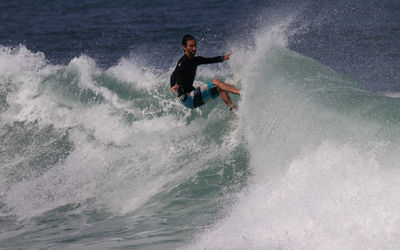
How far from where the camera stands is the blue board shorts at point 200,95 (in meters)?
8.25

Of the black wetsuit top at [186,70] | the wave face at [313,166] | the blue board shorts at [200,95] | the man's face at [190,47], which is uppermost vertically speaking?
the man's face at [190,47]

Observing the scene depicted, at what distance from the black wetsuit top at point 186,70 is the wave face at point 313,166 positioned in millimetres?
1003

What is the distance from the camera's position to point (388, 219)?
5.00 meters

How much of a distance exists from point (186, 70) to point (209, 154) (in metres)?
1.43

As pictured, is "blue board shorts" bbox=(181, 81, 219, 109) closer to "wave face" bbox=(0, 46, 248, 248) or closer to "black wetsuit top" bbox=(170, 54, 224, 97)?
"black wetsuit top" bbox=(170, 54, 224, 97)

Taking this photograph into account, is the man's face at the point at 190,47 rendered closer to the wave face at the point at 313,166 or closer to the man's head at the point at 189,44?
the man's head at the point at 189,44

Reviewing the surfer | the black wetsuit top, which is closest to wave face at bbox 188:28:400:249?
the surfer

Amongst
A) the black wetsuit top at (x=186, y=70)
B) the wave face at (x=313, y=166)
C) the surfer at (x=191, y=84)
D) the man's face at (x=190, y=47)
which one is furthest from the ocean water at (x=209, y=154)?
the man's face at (x=190, y=47)

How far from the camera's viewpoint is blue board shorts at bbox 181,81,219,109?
27.1ft

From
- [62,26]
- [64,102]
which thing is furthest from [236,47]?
[62,26]

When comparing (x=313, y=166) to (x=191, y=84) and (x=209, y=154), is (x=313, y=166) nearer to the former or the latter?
(x=209, y=154)

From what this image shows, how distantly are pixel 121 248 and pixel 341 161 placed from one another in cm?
267

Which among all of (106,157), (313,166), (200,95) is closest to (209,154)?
(200,95)

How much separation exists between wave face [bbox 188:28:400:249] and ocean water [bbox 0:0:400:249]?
0.02 m
